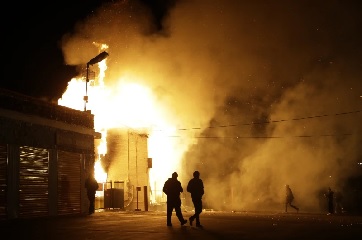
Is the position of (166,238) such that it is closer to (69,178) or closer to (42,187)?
(42,187)

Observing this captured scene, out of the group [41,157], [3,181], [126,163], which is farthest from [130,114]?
[3,181]

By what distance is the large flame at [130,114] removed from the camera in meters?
29.9

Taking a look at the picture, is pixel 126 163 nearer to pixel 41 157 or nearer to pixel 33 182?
pixel 41 157

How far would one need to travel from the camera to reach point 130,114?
33531mm

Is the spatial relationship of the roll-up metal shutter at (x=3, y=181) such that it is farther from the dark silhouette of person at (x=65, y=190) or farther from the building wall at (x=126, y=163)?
the building wall at (x=126, y=163)

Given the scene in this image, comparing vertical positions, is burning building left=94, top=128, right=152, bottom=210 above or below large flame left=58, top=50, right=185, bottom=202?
below

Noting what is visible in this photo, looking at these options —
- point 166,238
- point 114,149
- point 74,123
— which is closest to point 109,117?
point 114,149

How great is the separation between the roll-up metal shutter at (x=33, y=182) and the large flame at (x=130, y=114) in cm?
941

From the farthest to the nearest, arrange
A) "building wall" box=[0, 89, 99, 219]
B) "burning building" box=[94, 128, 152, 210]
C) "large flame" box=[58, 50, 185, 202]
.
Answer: "burning building" box=[94, 128, 152, 210] < "large flame" box=[58, 50, 185, 202] < "building wall" box=[0, 89, 99, 219]

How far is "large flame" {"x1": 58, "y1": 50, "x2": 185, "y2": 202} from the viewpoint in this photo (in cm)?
2989

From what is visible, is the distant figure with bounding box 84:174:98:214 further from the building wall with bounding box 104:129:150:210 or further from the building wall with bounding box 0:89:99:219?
the building wall with bounding box 104:129:150:210

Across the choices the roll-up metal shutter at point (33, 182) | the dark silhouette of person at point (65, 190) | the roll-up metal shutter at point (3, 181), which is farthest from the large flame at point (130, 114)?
the roll-up metal shutter at point (3, 181)

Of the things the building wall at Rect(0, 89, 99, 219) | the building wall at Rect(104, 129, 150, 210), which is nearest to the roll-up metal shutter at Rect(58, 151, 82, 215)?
the building wall at Rect(0, 89, 99, 219)

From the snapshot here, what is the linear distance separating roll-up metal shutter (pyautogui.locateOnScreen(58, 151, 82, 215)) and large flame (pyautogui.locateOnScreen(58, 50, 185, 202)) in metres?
7.63
